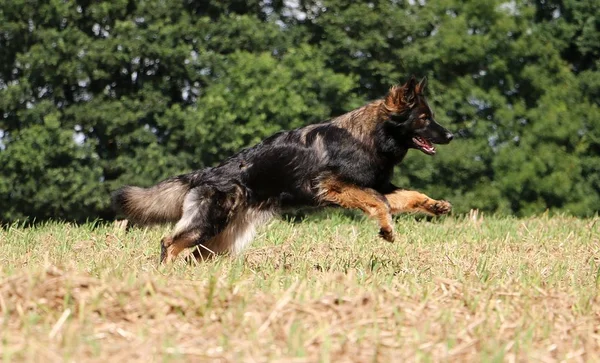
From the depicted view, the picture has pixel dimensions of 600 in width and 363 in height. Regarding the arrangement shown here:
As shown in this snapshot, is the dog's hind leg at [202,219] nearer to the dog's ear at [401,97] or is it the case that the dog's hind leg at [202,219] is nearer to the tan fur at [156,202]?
the tan fur at [156,202]

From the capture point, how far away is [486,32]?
38.6 m

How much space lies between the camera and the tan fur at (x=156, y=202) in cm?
879

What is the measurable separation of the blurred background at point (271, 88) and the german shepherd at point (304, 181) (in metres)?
22.8

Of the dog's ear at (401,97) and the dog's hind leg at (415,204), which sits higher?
the dog's ear at (401,97)

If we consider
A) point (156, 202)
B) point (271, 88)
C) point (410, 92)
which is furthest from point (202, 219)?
point (271, 88)

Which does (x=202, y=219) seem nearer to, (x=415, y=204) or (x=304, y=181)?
(x=304, y=181)

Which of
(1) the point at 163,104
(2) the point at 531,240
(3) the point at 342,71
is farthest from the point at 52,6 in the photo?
(2) the point at 531,240

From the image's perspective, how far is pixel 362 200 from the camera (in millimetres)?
8164

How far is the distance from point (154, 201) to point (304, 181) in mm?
1553

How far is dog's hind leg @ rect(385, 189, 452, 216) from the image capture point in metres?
8.09

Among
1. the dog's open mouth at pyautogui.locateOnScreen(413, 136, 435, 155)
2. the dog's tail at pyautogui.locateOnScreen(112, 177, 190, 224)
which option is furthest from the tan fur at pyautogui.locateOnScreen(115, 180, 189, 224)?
the dog's open mouth at pyautogui.locateOnScreen(413, 136, 435, 155)

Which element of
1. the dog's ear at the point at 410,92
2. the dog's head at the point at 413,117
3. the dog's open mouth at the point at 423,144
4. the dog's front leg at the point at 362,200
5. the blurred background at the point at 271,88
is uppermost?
the dog's ear at the point at 410,92

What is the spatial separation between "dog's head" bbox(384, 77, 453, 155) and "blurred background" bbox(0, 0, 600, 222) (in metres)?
23.4

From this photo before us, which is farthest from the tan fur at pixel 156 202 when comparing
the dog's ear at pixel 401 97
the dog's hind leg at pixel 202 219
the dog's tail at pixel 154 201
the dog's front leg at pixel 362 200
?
the dog's ear at pixel 401 97
